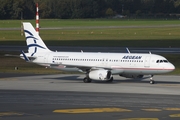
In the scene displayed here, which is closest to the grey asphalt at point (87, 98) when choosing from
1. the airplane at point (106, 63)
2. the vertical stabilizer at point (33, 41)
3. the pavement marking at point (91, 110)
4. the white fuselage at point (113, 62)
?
the pavement marking at point (91, 110)

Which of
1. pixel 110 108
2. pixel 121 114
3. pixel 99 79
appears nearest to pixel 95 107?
pixel 110 108

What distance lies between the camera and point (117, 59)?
185ft

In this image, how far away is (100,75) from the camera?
55188 mm

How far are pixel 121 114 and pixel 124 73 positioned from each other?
72.3ft

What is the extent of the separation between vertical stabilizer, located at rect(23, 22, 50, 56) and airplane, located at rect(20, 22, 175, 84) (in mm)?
436

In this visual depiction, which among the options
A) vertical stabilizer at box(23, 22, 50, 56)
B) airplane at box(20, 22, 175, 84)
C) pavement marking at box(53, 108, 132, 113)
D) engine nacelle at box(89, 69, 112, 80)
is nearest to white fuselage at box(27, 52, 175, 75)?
airplane at box(20, 22, 175, 84)

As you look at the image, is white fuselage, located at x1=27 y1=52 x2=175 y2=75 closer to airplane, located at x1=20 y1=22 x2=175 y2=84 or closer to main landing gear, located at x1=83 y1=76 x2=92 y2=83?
airplane, located at x1=20 y1=22 x2=175 y2=84

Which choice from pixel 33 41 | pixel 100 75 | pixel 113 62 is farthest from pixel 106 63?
pixel 33 41

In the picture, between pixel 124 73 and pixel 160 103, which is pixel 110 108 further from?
pixel 124 73

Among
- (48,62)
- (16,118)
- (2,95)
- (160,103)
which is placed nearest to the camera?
(16,118)

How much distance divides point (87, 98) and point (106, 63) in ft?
45.1

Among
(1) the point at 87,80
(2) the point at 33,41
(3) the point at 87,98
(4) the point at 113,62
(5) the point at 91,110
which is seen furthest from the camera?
(2) the point at 33,41

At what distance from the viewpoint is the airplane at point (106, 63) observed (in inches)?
2169

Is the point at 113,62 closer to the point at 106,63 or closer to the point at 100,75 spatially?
the point at 106,63
